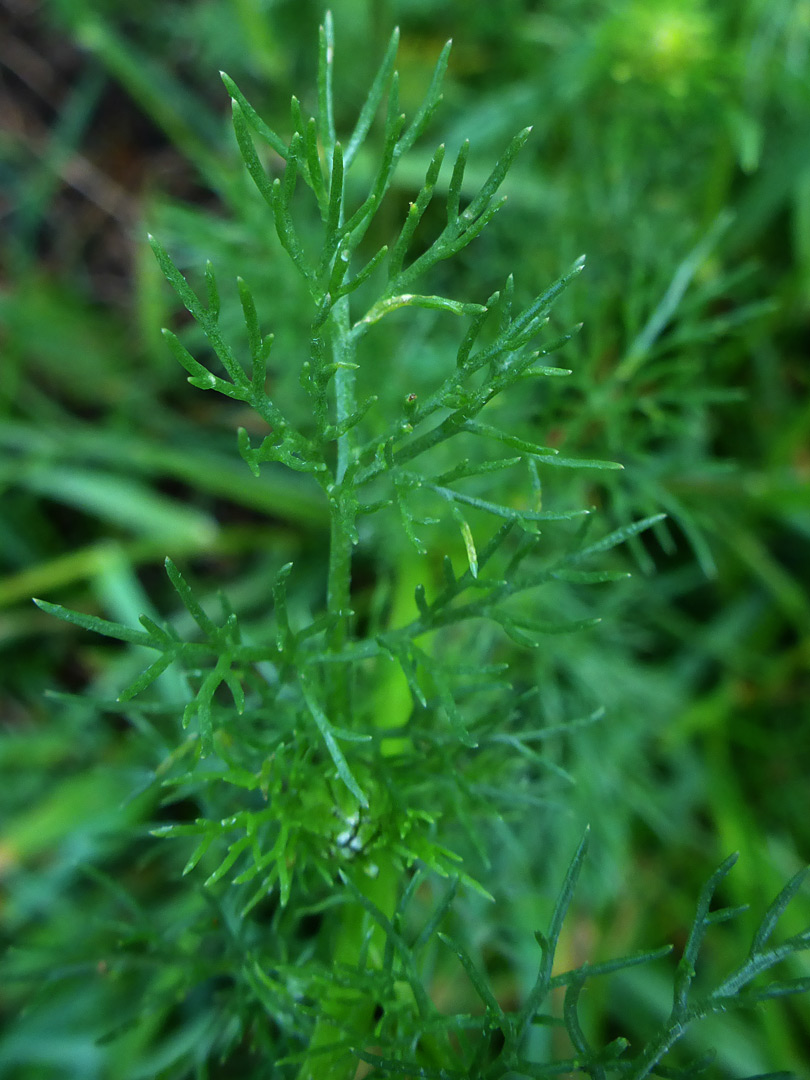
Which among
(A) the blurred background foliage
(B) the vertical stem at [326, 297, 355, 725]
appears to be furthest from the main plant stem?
(A) the blurred background foliage

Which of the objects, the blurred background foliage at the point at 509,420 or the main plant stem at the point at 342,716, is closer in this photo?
the main plant stem at the point at 342,716

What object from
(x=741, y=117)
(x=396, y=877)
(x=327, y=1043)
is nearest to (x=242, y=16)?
(x=741, y=117)

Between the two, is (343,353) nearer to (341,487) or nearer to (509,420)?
(341,487)

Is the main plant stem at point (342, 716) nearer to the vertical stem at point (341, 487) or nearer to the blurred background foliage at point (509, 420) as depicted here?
the vertical stem at point (341, 487)

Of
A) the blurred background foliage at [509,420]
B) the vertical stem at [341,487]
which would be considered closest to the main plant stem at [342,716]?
the vertical stem at [341,487]

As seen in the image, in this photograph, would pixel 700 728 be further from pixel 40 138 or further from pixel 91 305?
pixel 40 138

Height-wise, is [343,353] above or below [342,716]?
above

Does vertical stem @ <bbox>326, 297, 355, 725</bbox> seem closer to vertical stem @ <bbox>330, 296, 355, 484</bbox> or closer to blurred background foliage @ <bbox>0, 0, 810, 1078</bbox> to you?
vertical stem @ <bbox>330, 296, 355, 484</bbox>

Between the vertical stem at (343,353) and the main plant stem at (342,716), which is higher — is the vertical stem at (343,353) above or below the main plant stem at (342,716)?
above

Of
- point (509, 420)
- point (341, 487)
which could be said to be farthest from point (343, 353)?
point (509, 420)
